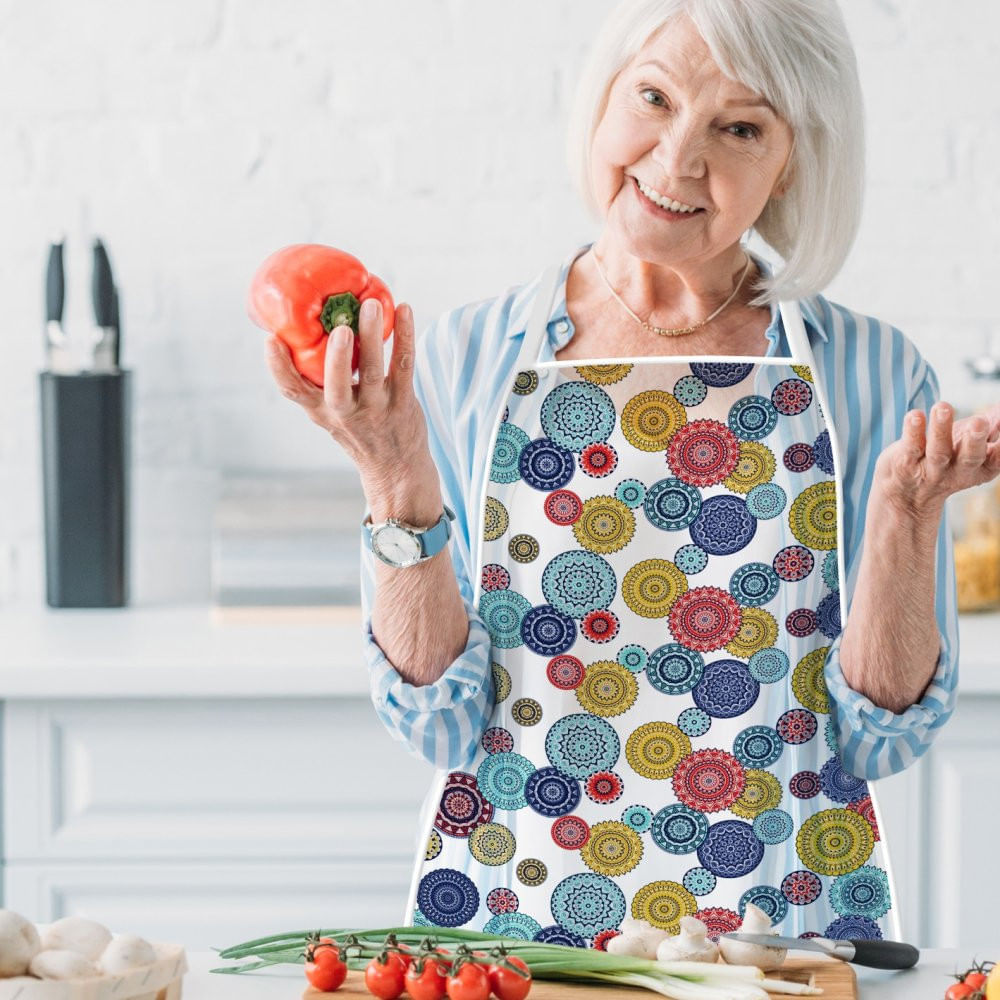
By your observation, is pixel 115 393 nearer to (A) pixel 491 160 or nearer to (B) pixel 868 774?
(A) pixel 491 160

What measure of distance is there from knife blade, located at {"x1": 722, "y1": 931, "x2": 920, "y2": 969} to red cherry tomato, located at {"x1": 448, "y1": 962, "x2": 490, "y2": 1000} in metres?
0.20

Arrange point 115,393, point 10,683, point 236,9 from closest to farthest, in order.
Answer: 1. point 10,683
2. point 115,393
3. point 236,9

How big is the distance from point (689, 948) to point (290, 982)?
270 mm

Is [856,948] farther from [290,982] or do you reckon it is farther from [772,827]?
[290,982]

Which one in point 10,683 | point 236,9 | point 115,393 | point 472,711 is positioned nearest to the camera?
point 472,711

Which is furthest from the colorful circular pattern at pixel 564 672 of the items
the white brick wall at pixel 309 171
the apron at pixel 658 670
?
the white brick wall at pixel 309 171

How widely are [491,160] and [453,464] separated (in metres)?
1.12

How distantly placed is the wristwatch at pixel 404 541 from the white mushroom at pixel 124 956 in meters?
0.38

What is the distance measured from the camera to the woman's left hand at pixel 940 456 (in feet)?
3.38

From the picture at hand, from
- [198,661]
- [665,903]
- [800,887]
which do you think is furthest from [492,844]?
[198,661]

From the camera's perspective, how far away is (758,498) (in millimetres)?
1262

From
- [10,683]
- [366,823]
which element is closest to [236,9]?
[10,683]

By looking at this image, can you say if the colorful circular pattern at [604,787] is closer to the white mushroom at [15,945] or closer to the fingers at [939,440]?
the fingers at [939,440]

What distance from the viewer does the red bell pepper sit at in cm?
111
